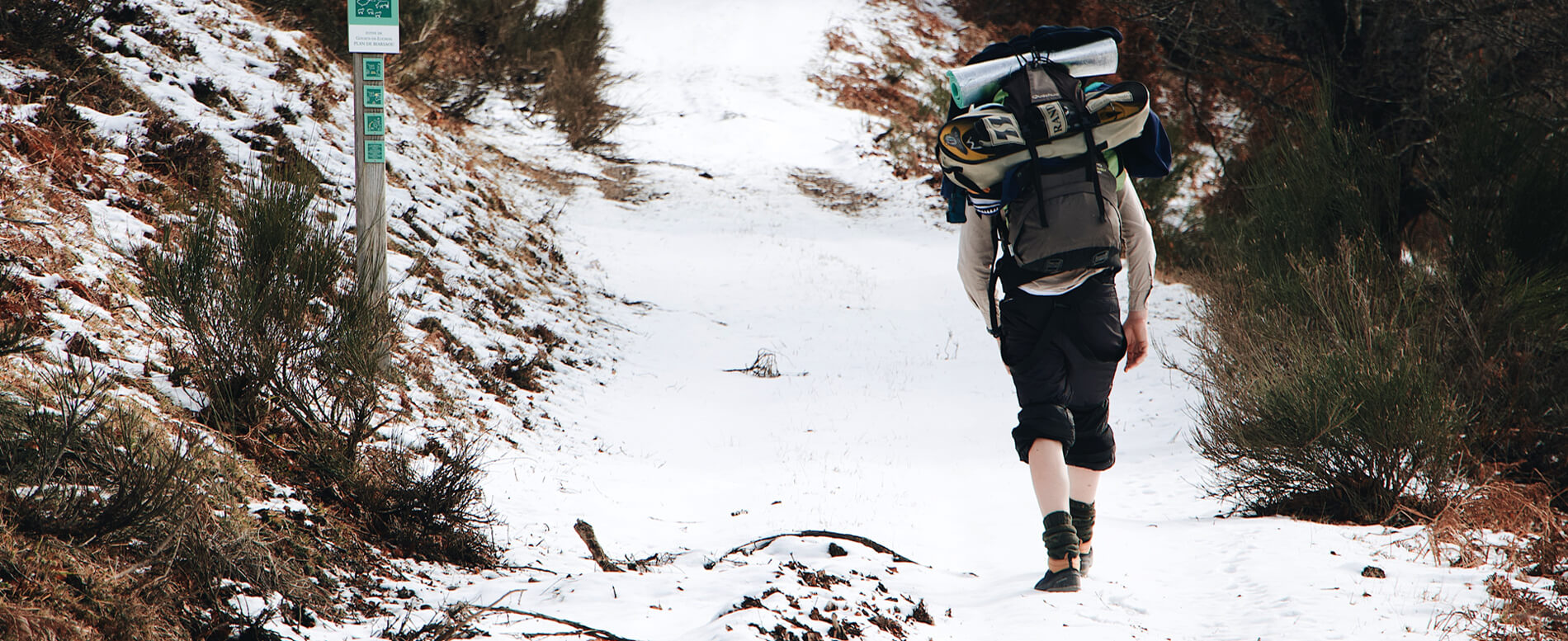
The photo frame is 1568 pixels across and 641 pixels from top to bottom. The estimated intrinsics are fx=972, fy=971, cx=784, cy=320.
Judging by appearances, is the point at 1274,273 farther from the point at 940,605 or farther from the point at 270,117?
the point at 270,117

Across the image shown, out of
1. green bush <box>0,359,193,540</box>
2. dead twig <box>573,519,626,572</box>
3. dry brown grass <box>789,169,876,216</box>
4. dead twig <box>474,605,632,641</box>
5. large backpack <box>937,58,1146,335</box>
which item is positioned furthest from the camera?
dry brown grass <box>789,169,876,216</box>

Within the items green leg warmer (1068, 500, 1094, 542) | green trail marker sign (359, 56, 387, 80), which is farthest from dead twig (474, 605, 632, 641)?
green trail marker sign (359, 56, 387, 80)

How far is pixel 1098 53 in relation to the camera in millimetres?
3033

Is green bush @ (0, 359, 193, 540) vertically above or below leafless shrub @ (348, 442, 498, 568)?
above

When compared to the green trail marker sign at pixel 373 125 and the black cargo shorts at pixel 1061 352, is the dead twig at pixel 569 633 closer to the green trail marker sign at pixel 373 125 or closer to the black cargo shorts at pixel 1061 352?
the black cargo shorts at pixel 1061 352

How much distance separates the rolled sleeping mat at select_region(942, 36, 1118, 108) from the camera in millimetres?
3002

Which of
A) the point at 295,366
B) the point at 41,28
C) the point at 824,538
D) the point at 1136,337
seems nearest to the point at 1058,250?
the point at 1136,337

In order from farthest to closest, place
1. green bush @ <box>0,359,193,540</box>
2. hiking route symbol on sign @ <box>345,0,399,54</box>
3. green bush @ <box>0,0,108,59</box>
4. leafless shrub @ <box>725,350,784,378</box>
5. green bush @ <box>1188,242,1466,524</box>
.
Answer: leafless shrub @ <box>725,350,784,378</box> → green bush @ <box>0,0,108,59</box> → hiking route symbol on sign @ <box>345,0,399,54</box> → green bush @ <box>1188,242,1466,524</box> → green bush @ <box>0,359,193,540</box>

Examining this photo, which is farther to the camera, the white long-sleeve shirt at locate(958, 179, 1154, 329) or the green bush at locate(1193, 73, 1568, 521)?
the green bush at locate(1193, 73, 1568, 521)

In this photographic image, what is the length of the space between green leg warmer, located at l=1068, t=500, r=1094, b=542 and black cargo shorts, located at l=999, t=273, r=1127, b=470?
256 millimetres

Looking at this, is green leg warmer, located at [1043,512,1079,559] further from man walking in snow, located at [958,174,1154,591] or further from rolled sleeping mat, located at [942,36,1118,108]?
rolled sleeping mat, located at [942,36,1118,108]

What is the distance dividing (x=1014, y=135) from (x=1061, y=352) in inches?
27.0

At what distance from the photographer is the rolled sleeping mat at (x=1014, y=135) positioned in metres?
2.87

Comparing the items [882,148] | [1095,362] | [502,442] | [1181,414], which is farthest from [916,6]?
[1095,362]
